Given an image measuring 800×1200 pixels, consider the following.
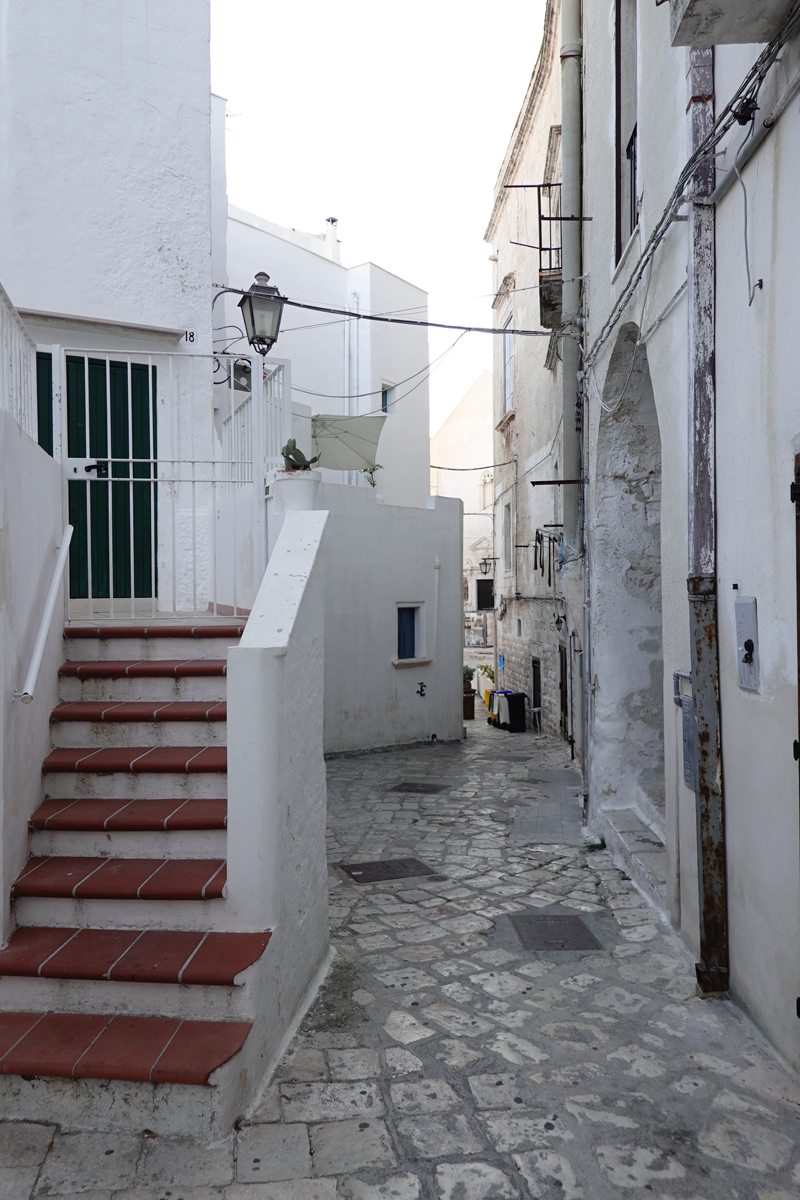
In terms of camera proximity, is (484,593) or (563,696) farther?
(484,593)

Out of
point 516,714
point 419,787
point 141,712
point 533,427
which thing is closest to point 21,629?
point 141,712

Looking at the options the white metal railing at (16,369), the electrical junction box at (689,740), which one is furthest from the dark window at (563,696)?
the white metal railing at (16,369)

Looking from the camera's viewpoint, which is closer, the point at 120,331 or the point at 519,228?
the point at 120,331

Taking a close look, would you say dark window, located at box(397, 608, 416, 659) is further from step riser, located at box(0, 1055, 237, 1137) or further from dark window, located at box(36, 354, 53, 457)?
step riser, located at box(0, 1055, 237, 1137)

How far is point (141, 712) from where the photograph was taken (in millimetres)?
4359

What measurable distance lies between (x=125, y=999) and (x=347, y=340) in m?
16.7

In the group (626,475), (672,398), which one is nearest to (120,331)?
(626,475)

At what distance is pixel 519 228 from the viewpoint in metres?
15.3

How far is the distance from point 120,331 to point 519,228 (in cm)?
1007

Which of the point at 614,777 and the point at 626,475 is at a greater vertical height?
the point at 626,475

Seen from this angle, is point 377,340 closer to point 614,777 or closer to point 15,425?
point 614,777

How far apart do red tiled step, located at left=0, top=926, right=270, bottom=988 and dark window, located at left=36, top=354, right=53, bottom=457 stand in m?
5.07

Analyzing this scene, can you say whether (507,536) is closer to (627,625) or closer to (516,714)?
(516,714)

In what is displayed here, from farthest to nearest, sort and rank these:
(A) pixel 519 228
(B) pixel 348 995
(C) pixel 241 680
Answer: (A) pixel 519 228
(B) pixel 348 995
(C) pixel 241 680
